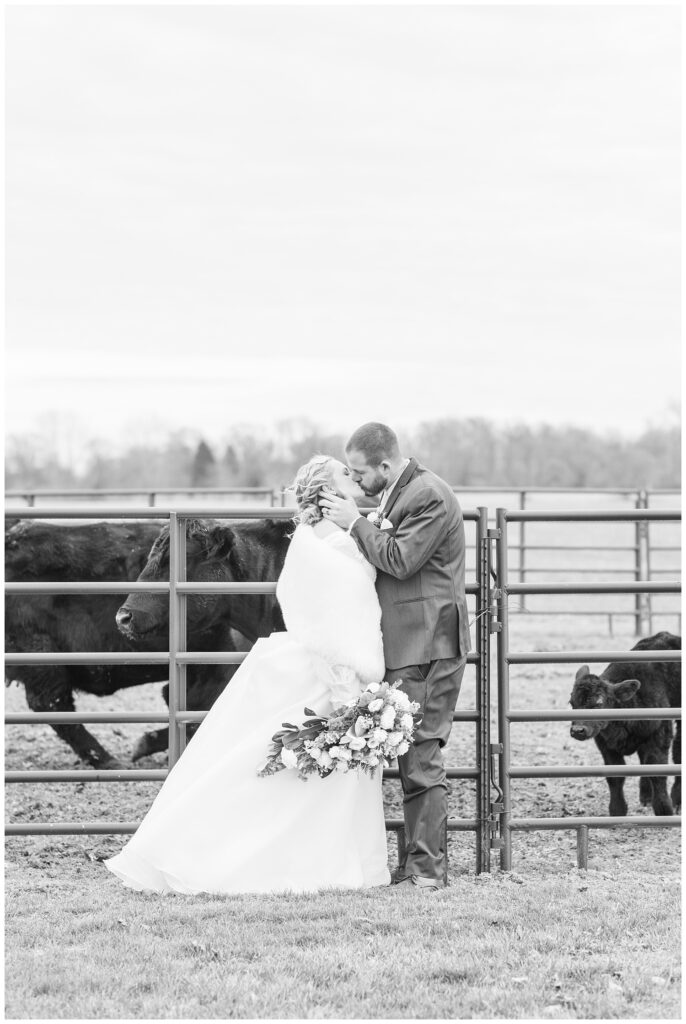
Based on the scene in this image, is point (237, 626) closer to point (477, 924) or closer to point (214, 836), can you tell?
point (214, 836)

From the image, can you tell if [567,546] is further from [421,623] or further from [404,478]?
[421,623]

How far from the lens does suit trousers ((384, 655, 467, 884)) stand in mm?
5074

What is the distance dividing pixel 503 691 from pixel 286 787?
1.41m

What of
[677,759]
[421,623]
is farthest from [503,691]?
[677,759]

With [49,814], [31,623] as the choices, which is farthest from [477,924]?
[31,623]

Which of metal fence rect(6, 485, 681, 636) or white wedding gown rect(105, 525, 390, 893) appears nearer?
white wedding gown rect(105, 525, 390, 893)

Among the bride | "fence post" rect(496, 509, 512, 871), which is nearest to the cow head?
"fence post" rect(496, 509, 512, 871)

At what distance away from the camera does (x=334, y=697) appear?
198 inches

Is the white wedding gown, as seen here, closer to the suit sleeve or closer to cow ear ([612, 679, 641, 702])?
the suit sleeve

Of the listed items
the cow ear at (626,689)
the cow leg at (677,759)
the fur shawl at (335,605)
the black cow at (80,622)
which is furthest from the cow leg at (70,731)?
the cow leg at (677,759)

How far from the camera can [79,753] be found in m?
8.39

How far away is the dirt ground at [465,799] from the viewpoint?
6.10 metres

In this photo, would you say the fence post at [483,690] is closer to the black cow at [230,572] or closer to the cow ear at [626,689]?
the cow ear at [626,689]

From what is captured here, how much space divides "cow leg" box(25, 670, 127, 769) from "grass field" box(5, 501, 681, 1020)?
1.95 meters
